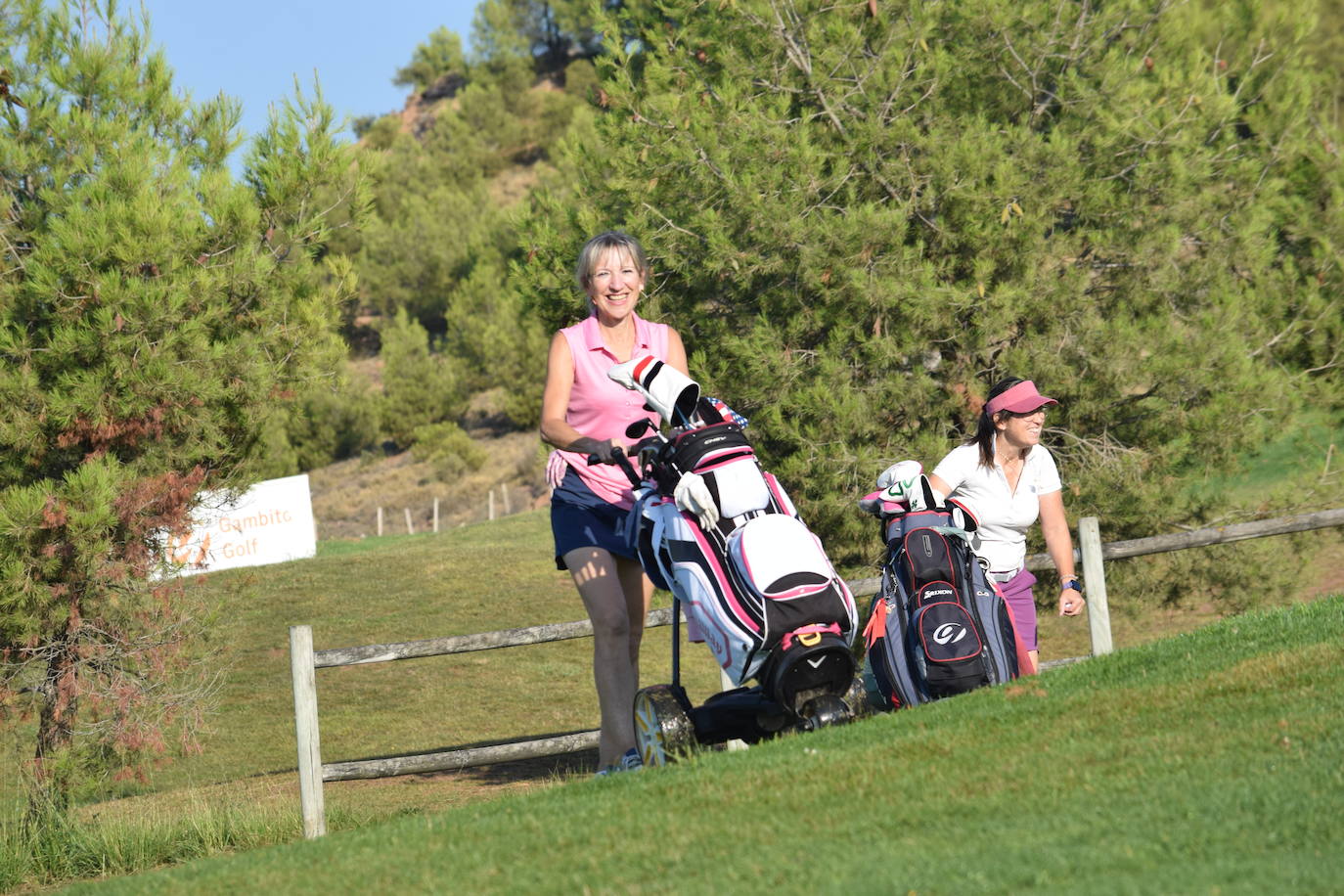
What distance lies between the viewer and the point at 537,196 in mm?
11789

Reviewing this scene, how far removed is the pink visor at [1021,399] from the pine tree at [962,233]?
3.14 m

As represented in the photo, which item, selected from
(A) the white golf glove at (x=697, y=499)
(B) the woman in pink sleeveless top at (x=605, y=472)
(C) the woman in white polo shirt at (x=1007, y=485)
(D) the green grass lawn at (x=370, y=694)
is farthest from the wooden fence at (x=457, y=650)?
(A) the white golf glove at (x=697, y=499)

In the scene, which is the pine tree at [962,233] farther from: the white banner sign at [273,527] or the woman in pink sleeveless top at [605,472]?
the white banner sign at [273,527]

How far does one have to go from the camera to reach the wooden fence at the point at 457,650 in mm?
7078

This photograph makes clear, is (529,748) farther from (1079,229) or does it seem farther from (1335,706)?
(1079,229)

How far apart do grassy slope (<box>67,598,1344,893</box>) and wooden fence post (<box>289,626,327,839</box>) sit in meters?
1.78

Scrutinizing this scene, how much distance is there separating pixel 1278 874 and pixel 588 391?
11.0ft

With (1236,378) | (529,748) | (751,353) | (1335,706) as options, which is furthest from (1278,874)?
(1236,378)

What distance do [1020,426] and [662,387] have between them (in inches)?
85.8

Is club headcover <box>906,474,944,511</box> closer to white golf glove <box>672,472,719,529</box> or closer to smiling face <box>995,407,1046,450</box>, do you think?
smiling face <box>995,407,1046,450</box>

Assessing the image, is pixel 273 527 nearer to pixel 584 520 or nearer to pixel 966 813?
pixel 584 520

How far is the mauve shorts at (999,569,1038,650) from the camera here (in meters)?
6.63

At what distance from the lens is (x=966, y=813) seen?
155 inches

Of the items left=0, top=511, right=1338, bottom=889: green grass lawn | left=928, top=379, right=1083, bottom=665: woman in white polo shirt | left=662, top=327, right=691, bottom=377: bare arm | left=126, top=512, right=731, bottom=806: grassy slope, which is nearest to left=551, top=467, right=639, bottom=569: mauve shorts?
left=662, top=327, right=691, bottom=377: bare arm
